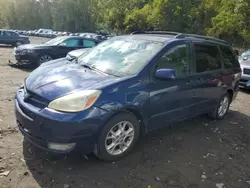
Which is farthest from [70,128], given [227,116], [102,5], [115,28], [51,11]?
[51,11]

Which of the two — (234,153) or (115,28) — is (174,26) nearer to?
(115,28)

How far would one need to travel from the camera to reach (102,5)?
142 feet

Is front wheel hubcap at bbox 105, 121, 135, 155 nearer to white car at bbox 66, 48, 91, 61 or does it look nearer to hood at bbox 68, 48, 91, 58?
white car at bbox 66, 48, 91, 61

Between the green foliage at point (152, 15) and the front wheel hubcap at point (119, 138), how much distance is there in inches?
717

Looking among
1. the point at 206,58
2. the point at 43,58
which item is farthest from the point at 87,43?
the point at 206,58

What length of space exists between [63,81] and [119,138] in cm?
111

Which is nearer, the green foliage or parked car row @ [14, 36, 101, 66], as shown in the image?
parked car row @ [14, 36, 101, 66]

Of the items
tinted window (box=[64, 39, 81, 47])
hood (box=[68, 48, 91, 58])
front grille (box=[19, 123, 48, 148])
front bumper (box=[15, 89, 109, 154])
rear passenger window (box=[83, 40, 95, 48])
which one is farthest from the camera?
rear passenger window (box=[83, 40, 95, 48])

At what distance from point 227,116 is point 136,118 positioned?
338 cm

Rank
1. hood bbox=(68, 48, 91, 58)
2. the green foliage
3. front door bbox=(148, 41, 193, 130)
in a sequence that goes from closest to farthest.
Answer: front door bbox=(148, 41, 193, 130)
hood bbox=(68, 48, 91, 58)
the green foliage

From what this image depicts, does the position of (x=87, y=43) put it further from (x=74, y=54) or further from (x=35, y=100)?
(x=35, y=100)

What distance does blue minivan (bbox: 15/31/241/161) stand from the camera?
3.10m

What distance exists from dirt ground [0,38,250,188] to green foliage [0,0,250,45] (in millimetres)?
17113

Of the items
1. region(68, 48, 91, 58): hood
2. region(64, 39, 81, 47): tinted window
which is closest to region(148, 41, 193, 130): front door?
region(68, 48, 91, 58): hood
